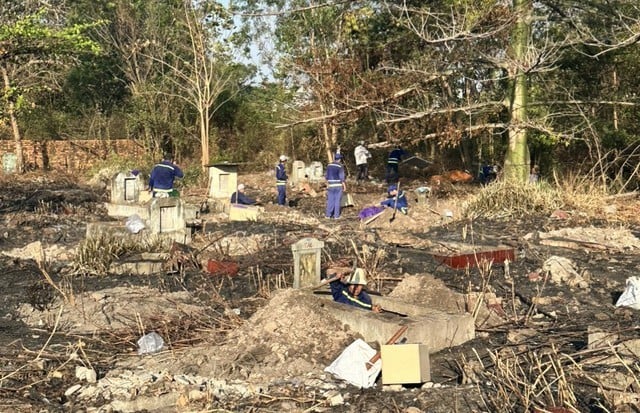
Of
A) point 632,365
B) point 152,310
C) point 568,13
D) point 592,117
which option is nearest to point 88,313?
point 152,310

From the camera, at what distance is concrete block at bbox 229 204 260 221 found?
693 inches

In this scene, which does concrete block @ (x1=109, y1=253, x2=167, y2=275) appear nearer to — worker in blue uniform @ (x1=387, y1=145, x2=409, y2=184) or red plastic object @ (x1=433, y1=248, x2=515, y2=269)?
red plastic object @ (x1=433, y1=248, x2=515, y2=269)

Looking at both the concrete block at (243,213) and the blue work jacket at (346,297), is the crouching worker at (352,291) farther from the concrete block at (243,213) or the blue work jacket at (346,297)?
the concrete block at (243,213)

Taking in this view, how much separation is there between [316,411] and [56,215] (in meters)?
14.1

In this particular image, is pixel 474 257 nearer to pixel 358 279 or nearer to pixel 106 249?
pixel 358 279

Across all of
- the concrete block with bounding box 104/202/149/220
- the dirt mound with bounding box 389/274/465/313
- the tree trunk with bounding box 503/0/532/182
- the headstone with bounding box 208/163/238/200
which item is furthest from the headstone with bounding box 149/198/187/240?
the tree trunk with bounding box 503/0/532/182

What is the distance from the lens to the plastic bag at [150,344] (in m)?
7.55

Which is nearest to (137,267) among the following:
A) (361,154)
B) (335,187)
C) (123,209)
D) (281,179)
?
(123,209)

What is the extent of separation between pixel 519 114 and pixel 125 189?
→ 10900 millimetres

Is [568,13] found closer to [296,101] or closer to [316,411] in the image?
[296,101]

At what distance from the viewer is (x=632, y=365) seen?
6.22 meters

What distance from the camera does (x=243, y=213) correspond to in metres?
17.8

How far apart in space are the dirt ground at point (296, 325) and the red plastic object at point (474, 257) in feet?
0.40

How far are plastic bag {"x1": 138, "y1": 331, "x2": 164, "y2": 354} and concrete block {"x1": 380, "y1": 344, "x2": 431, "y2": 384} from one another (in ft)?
8.07
